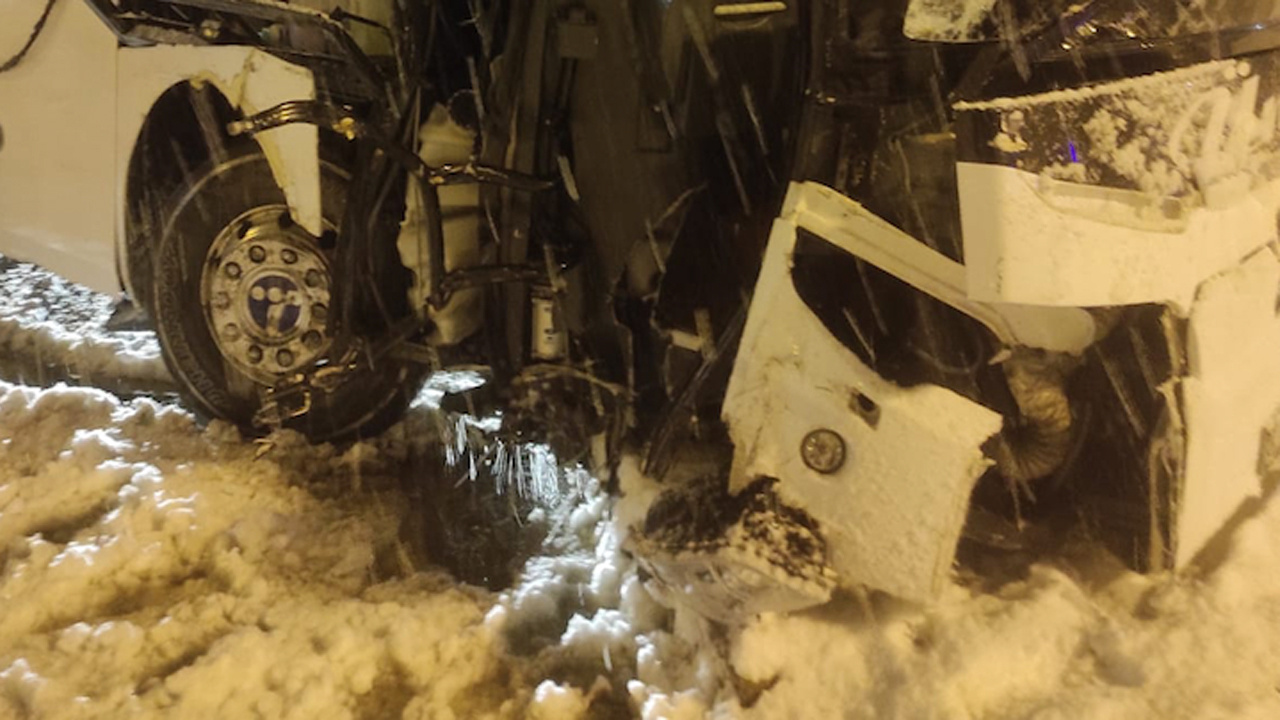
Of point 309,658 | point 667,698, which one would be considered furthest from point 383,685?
point 667,698

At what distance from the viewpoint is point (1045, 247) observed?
1.82 metres

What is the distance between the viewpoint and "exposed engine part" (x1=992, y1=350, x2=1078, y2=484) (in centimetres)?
222

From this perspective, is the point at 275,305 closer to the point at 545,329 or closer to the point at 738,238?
the point at 545,329

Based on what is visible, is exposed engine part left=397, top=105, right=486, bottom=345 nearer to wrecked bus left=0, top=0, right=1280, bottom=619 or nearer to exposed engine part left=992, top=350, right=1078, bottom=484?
wrecked bus left=0, top=0, right=1280, bottom=619

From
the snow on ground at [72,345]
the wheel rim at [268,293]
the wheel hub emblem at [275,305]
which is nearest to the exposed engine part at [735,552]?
the wheel rim at [268,293]

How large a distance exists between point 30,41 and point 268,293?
46.9 inches

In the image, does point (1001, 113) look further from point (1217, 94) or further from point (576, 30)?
point (576, 30)

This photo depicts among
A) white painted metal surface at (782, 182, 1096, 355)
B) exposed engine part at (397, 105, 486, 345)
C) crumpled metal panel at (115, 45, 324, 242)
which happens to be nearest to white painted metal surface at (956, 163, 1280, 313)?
white painted metal surface at (782, 182, 1096, 355)

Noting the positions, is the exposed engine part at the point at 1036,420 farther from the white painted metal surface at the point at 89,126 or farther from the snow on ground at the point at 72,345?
the snow on ground at the point at 72,345

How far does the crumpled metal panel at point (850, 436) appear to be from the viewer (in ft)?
6.74

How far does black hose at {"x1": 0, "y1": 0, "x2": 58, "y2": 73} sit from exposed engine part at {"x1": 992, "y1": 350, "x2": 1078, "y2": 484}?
3.19 m

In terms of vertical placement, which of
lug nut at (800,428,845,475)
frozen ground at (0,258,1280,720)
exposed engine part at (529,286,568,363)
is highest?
exposed engine part at (529,286,568,363)

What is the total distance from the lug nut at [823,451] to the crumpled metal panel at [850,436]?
1 centimetres

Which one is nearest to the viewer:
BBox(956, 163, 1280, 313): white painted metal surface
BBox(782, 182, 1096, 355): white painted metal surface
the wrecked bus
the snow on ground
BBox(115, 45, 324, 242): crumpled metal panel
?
BBox(956, 163, 1280, 313): white painted metal surface
